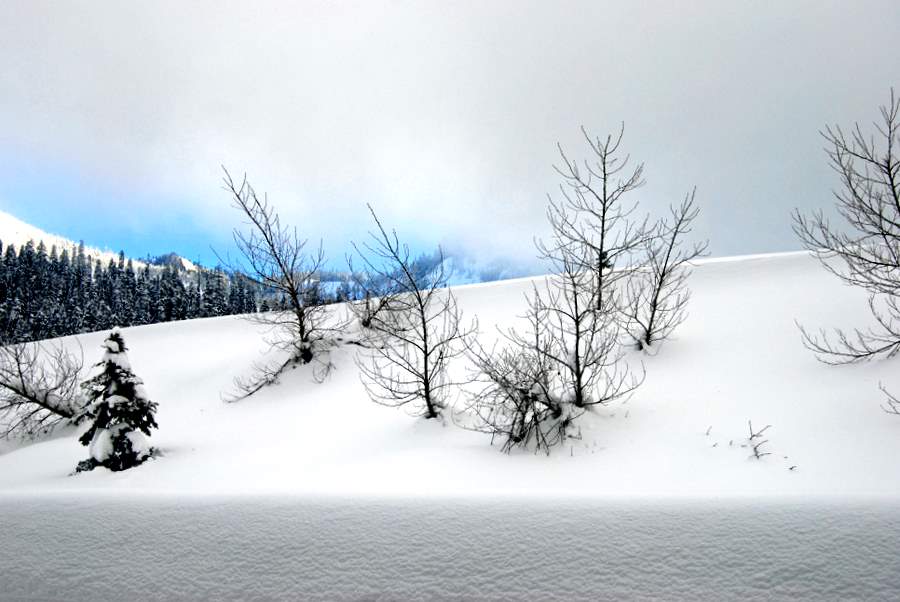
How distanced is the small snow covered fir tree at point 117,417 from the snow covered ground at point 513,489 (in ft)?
1.37

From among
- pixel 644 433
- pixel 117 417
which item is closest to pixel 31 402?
pixel 117 417

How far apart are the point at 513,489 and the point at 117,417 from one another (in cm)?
1083

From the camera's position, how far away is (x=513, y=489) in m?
3.56

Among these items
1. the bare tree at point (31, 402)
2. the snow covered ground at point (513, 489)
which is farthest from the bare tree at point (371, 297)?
the bare tree at point (31, 402)

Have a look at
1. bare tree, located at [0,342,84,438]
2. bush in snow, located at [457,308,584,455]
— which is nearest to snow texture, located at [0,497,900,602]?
bush in snow, located at [457,308,584,455]

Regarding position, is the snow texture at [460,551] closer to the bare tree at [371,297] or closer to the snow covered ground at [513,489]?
the snow covered ground at [513,489]

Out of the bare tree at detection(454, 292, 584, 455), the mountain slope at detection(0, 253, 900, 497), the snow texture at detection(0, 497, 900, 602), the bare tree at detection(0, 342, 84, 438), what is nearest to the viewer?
the snow texture at detection(0, 497, 900, 602)

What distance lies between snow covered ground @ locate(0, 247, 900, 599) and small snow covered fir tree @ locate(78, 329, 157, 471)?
0.42 metres

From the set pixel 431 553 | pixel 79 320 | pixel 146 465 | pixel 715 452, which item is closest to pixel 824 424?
pixel 715 452

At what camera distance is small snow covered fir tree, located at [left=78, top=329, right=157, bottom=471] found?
33.2ft

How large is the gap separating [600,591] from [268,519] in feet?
6.40

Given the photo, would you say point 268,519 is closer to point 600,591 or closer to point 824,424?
point 600,591

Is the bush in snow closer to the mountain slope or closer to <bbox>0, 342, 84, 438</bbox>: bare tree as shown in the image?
the mountain slope

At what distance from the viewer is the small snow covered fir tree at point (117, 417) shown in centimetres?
1013
